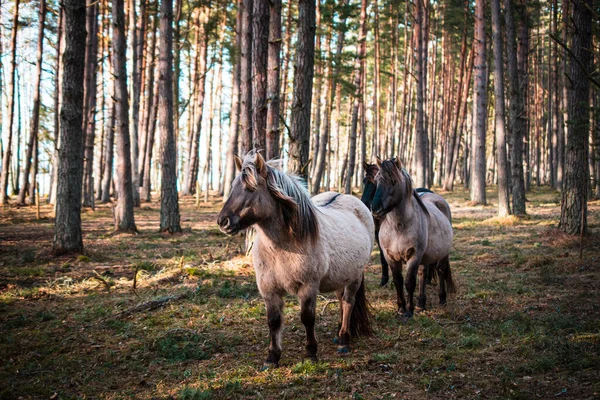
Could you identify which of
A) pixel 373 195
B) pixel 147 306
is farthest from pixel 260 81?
pixel 147 306

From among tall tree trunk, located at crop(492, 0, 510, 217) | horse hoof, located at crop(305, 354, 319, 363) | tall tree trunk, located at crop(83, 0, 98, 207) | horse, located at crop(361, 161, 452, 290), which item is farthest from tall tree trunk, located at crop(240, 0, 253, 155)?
tall tree trunk, located at crop(492, 0, 510, 217)

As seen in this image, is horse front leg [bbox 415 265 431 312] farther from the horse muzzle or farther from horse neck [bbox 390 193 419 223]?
the horse muzzle

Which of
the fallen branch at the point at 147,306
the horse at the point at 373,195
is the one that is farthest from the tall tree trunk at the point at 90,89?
the horse at the point at 373,195

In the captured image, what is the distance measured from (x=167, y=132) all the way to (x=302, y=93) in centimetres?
707

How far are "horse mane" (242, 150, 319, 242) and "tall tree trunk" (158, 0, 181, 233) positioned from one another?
10.0m

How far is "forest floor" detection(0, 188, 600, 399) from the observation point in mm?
4395

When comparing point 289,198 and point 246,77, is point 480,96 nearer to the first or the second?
point 246,77

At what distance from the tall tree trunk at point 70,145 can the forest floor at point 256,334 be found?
0.60 metres

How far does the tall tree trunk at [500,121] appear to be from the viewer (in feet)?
55.3

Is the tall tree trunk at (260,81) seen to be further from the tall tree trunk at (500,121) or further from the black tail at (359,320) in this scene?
the tall tree trunk at (500,121)

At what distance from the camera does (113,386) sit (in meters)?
4.51

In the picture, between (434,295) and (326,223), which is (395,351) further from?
(434,295)

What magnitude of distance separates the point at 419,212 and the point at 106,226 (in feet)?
41.6

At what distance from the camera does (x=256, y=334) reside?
596 cm
